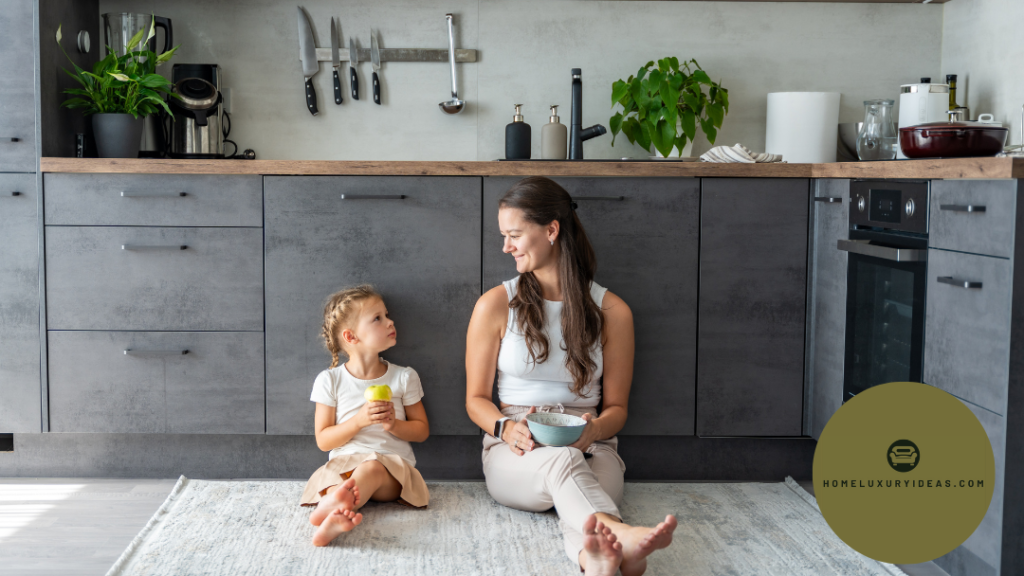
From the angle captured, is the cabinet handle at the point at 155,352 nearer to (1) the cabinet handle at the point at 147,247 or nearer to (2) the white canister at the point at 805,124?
(1) the cabinet handle at the point at 147,247

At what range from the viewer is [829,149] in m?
2.73

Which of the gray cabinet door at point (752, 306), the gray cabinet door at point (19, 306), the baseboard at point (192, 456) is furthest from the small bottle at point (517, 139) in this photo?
the gray cabinet door at point (19, 306)

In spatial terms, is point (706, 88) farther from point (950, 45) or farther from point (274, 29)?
point (274, 29)

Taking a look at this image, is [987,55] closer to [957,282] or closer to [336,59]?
[957,282]

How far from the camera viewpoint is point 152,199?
7.37ft

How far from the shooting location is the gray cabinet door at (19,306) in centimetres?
226

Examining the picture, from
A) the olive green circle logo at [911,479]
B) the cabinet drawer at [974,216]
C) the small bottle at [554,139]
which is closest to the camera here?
the cabinet drawer at [974,216]

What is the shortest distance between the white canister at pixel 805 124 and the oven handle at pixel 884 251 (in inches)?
27.5

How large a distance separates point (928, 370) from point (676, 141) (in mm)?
1186

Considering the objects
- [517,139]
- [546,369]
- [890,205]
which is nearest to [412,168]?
[517,139]

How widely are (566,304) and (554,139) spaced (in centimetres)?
74

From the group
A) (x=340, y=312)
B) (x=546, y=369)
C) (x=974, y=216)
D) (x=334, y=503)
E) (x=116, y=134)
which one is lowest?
(x=334, y=503)

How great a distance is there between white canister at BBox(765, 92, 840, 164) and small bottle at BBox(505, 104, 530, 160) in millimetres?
823

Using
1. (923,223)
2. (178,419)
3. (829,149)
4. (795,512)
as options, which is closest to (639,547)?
(795,512)
